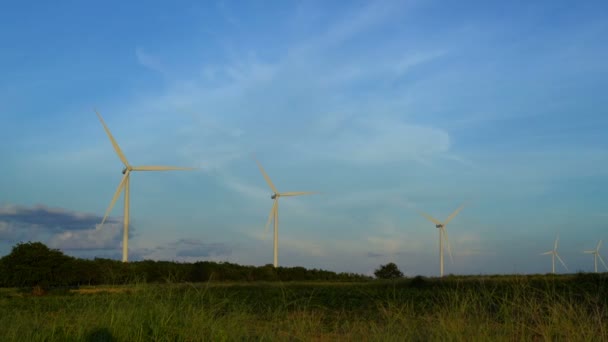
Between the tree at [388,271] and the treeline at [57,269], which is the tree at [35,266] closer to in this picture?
the treeline at [57,269]

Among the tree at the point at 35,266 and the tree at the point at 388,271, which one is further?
the tree at the point at 388,271

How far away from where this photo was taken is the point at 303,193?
66312mm

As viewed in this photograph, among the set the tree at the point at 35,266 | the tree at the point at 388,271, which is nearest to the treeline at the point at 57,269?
the tree at the point at 35,266

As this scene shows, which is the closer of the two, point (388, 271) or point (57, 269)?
point (57, 269)

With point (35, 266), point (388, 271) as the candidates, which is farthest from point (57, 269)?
point (388, 271)

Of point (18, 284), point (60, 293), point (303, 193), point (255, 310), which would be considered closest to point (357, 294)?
point (255, 310)

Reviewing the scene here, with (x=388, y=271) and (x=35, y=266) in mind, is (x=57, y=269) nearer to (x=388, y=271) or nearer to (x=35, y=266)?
(x=35, y=266)

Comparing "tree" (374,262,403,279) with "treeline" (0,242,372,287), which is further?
"tree" (374,262,403,279)

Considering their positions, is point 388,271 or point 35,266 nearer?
point 35,266

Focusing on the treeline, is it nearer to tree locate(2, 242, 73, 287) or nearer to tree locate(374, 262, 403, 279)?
tree locate(2, 242, 73, 287)

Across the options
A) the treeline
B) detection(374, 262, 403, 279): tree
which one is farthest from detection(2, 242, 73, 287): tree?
detection(374, 262, 403, 279): tree

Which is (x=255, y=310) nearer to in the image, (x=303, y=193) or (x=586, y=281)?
(x=586, y=281)

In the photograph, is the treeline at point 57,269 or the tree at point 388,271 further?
the tree at point 388,271

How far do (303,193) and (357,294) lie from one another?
31.9 m
